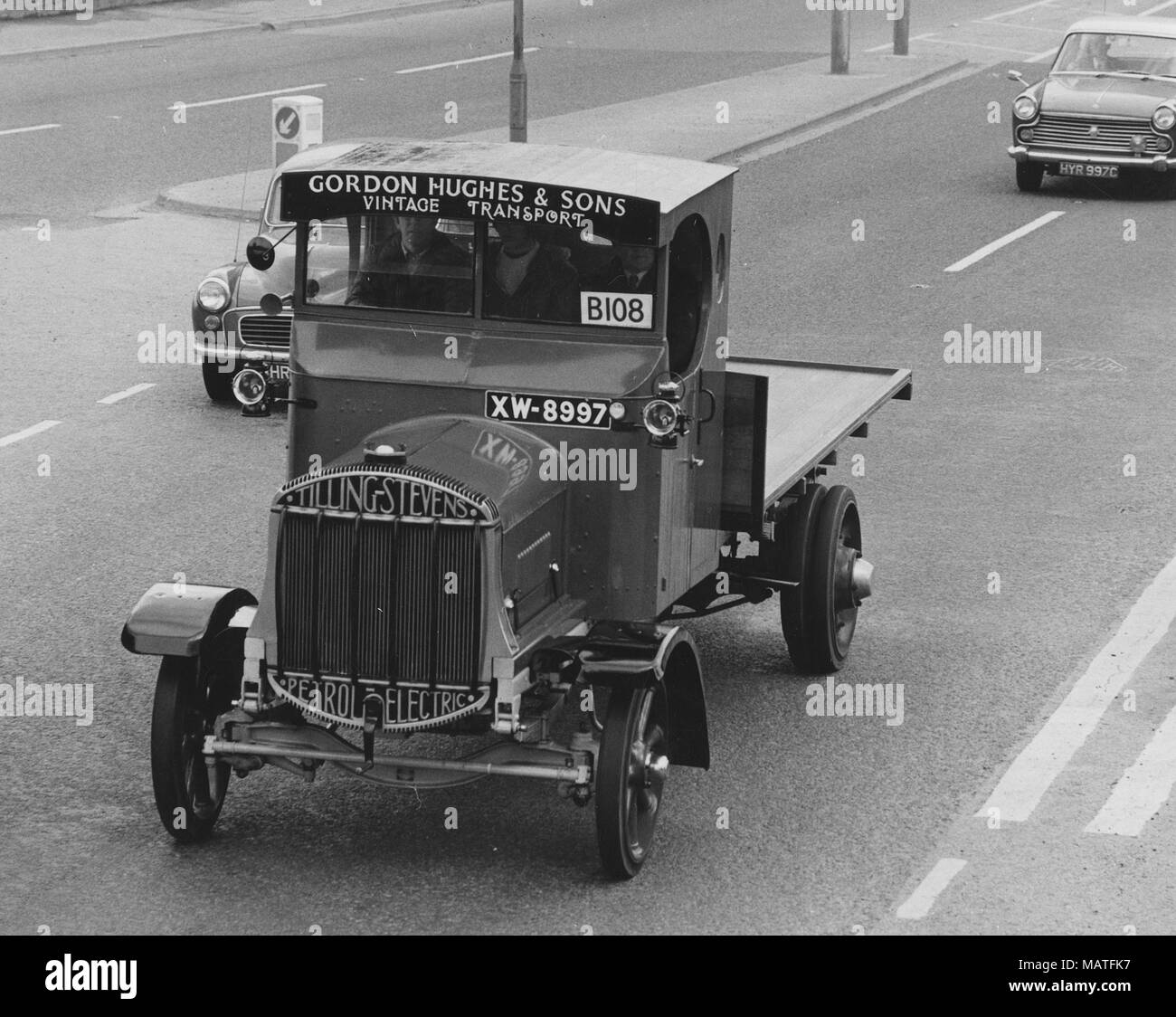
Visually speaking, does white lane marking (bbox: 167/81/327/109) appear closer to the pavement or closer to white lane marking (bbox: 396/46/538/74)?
white lane marking (bbox: 396/46/538/74)

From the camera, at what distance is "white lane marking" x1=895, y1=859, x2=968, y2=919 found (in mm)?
7203

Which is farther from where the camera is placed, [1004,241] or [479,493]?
[1004,241]

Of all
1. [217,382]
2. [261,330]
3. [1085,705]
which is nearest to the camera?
[1085,705]

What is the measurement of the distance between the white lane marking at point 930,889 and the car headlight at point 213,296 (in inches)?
340

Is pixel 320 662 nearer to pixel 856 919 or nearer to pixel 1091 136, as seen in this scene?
pixel 856 919

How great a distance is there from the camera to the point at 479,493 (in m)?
7.12

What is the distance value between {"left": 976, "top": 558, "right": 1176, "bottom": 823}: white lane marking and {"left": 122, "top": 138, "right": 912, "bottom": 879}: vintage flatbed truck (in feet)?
4.57

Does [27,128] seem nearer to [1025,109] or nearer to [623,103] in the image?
[623,103]

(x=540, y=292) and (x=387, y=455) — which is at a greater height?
(x=540, y=292)

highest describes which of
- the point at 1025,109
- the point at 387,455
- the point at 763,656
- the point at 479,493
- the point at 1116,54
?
the point at 387,455

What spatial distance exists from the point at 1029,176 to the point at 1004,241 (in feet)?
10.4

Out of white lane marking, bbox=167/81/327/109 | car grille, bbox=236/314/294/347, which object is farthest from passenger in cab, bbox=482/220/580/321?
white lane marking, bbox=167/81/327/109

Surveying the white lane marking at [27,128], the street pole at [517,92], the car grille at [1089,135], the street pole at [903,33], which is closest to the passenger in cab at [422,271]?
the street pole at [517,92]

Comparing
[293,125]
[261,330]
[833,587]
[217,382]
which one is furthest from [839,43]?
[833,587]
